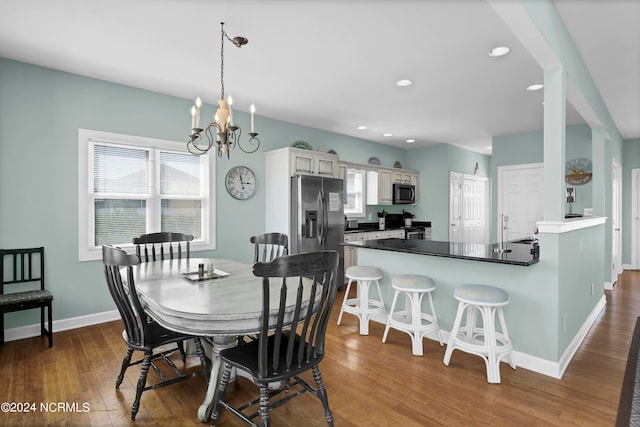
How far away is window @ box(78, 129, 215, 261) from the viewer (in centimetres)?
361

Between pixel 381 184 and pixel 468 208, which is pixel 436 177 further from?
pixel 381 184

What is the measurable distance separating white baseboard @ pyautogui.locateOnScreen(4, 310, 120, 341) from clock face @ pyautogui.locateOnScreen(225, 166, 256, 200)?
6.67 feet

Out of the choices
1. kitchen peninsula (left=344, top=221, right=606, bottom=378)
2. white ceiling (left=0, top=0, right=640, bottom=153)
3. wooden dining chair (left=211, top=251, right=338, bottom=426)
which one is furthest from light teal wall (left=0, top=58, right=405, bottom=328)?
kitchen peninsula (left=344, top=221, right=606, bottom=378)

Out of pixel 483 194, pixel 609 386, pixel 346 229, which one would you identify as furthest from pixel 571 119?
pixel 609 386

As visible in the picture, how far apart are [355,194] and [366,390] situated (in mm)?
4495

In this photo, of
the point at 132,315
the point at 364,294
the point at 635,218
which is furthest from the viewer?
the point at 635,218

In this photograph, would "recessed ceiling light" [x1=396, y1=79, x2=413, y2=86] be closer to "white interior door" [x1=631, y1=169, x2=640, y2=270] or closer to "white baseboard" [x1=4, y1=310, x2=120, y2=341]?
"white baseboard" [x1=4, y1=310, x2=120, y2=341]

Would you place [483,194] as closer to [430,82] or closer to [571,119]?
[571,119]

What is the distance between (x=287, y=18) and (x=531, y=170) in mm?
5561

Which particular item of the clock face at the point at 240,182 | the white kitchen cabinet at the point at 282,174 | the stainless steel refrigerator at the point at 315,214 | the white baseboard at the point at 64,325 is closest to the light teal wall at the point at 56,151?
the white baseboard at the point at 64,325

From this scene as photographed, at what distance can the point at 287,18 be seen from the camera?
2.46m

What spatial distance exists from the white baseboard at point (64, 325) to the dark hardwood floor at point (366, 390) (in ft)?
0.49

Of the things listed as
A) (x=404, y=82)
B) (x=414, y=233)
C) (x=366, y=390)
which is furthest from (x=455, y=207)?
(x=366, y=390)

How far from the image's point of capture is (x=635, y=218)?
671 centimetres
